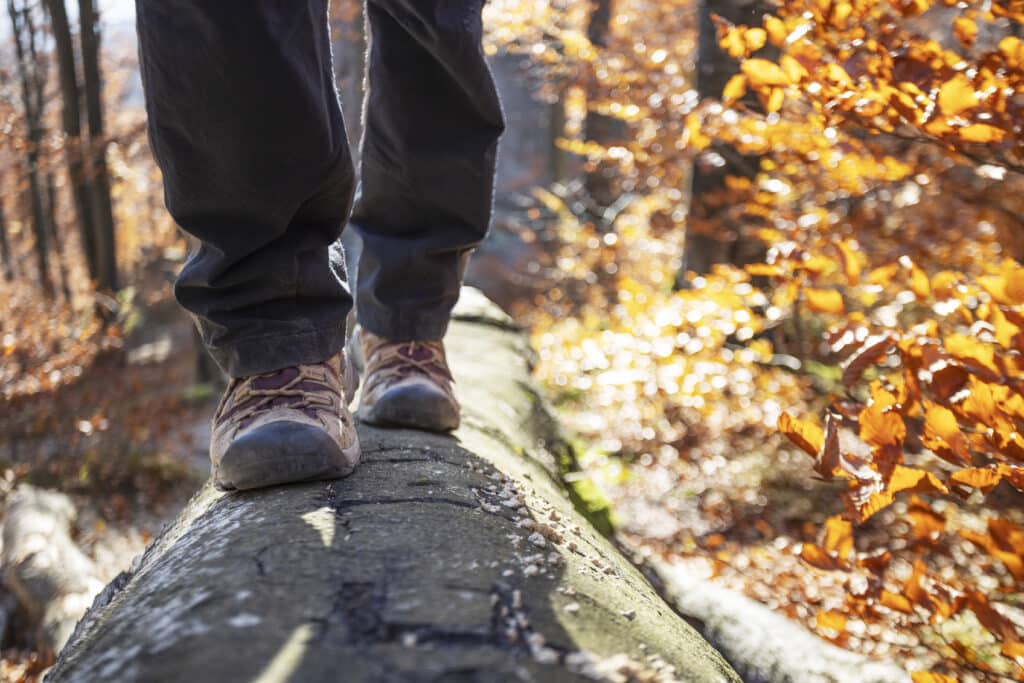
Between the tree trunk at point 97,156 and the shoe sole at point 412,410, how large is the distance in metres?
6.77

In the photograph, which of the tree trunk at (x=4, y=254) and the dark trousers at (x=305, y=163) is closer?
the dark trousers at (x=305, y=163)

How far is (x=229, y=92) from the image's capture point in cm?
127

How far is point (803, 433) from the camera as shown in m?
1.43

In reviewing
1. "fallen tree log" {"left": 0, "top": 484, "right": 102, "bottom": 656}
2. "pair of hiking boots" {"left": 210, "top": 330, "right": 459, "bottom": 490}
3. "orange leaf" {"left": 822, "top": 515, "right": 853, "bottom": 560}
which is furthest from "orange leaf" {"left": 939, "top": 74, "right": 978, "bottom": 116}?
"fallen tree log" {"left": 0, "top": 484, "right": 102, "bottom": 656}

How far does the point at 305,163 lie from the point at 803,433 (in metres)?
1.03

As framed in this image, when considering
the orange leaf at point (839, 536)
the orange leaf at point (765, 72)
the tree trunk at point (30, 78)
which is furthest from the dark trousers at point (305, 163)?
the tree trunk at point (30, 78)

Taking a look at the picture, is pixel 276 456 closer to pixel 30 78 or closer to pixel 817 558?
pixel 817 558

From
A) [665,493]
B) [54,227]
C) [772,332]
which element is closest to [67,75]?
[54,227]

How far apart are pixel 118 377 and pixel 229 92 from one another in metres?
9.86

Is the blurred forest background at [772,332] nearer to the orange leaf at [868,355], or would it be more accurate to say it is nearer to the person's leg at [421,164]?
the orange leaf at [868,355]

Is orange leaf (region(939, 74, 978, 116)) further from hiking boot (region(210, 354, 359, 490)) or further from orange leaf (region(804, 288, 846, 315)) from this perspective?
hiking boot (region(210, 354, 359, 490))

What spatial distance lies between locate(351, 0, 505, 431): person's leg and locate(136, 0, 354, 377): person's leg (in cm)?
32

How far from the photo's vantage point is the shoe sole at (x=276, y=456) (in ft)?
4.34

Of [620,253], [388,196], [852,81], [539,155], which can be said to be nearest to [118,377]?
[620,253]
